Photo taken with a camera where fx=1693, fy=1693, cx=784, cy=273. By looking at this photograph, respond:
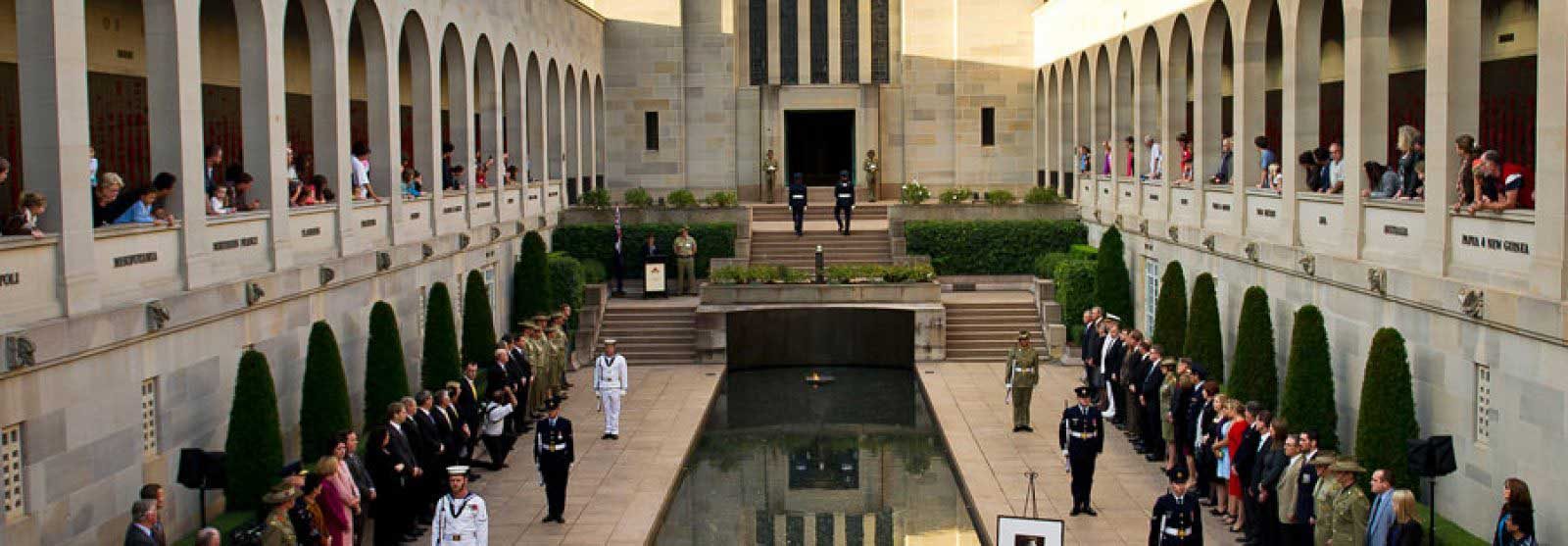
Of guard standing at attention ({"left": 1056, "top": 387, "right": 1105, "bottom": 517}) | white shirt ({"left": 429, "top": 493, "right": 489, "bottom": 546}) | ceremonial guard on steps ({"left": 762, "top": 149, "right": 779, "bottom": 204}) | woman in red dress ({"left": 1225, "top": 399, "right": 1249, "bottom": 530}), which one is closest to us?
white shirt ({"left": 429, "top": 493, "right": 489, "bottom": 546})

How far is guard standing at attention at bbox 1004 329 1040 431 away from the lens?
25719mm

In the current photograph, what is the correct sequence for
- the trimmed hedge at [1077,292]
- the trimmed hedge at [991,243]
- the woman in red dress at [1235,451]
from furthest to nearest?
1. the trimmed hedge at [991,243]
2. the trimmed hedge at [1077,292]
3. the woman in red dress at [1235,451]

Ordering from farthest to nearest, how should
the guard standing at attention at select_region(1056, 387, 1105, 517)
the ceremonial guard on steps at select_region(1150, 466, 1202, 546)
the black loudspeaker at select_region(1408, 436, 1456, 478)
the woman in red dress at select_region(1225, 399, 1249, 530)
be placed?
the guard standing at attention at select_region(1056, 387, 1105, 517) < the woman in red dress at select_region(1225, 399, 1249, 530) < the ceremonial guard on steps at select_region(1150, 466, 1202, 546) < the black loudspeaker at select_region(1408, 436, 1456, 478)

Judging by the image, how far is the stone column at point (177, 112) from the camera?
60.4ft

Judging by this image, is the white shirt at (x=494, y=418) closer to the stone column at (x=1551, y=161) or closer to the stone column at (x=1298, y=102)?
the stone column at (x=1298, y=102)

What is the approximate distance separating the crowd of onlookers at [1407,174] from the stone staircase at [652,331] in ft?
34.8

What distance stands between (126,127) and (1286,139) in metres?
16.8

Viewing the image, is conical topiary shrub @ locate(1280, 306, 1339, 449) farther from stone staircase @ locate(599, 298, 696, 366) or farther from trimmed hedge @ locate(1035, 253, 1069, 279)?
stone staircase @ locate(599, 298, 696, 366)

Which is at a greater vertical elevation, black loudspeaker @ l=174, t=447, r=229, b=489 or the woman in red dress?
black loudspeaker @ l=174, t=447, r=229, b=489

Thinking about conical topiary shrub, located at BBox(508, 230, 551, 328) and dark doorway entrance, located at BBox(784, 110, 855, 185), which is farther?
dark doorway entrance, located at BBox(784, 110, 855, 185)

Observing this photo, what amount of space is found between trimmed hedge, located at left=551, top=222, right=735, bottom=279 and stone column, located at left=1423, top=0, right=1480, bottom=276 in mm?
23314

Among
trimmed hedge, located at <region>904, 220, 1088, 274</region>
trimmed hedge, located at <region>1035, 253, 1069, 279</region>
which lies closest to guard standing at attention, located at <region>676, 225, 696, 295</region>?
trimmed hedge, located at <region>904, 220, 1088, 274</region>

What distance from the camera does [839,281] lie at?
35906mm

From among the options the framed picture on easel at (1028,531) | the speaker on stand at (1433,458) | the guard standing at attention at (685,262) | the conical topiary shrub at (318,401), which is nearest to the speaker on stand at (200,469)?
the conical topiary shrub at (318,401)
